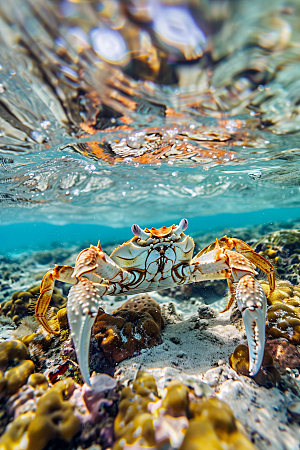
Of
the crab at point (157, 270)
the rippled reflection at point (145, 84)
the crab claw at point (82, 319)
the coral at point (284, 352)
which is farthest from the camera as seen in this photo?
the rippled reflection at point (145, 84)

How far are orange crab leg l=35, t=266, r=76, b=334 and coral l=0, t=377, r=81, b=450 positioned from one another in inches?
72.5

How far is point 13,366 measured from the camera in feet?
9.59

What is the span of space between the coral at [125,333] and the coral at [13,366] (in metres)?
1.05

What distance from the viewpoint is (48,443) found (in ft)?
6.93

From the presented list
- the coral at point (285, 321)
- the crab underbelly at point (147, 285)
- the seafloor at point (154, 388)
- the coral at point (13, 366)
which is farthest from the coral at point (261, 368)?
the coral at point (13, 366)

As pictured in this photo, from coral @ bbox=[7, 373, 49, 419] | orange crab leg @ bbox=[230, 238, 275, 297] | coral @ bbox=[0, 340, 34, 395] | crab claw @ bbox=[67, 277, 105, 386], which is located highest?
orange crab leg @ bbox=[230, 238, 275, 297]

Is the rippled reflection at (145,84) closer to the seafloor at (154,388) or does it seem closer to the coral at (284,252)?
the coral at (284,252)

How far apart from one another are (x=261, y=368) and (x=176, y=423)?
1.61 m

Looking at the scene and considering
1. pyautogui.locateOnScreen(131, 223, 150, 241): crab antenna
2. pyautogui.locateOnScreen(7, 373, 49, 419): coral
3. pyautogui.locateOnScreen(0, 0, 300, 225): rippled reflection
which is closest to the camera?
pyautogui.locateOnScreen(7, 373, 49, 419): coral

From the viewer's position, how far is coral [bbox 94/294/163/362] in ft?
11.2

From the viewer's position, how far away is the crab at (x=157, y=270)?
2.99 m

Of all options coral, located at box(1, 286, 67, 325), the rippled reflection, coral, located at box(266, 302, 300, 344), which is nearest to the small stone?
coral, located at box(266, 302, 300, 344)

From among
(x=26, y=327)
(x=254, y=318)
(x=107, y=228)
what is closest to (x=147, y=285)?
(x=254, y=318)

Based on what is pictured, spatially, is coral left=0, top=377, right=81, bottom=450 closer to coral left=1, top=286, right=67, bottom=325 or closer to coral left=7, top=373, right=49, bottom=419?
coral left=7, top=373, right=49, bottom=419
